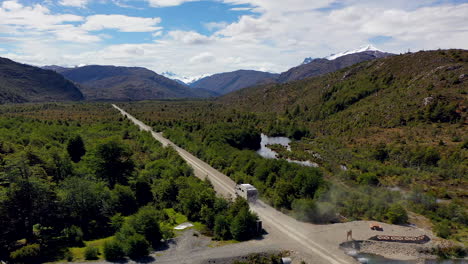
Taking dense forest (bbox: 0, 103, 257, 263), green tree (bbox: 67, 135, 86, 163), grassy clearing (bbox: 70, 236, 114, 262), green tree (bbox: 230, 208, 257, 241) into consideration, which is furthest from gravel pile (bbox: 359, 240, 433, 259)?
green tree (bbox: 67, 135, 86, 163)

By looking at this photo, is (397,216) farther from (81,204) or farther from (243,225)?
(81,204)

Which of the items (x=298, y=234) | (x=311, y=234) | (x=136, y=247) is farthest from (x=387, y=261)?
(x=136, y=247)

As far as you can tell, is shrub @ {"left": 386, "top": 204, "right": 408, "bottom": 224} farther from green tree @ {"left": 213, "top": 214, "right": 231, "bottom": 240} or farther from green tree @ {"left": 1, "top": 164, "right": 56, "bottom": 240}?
green tree @ {"left": 1, "top": 164, "right": 56, "bottom": 240}

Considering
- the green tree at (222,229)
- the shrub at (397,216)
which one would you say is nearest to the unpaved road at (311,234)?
the shrub at (397,216)

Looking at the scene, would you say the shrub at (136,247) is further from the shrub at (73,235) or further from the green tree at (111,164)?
the green tree at (111,164)

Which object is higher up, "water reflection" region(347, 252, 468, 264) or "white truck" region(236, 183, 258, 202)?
"white truck" region(236, 183, 258, 202)
